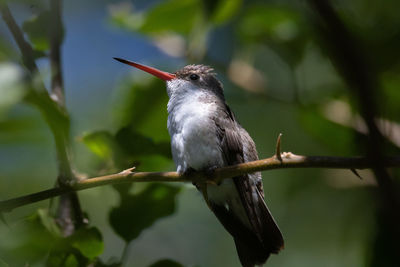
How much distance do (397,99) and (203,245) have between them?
3.35 meters

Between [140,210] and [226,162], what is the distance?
117cm

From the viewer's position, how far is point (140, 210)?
221 centimetres

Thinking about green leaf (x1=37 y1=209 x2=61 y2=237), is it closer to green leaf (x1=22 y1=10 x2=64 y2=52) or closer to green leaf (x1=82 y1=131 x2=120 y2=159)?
green leaf (x1=82 y1=131 x2=120 y2=159)

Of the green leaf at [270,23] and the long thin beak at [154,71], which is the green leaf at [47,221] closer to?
the long thin beak at [154,71]

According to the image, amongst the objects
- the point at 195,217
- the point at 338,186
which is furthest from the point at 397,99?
the point at 195,217

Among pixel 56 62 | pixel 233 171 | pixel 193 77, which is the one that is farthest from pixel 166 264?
pixel 193 77

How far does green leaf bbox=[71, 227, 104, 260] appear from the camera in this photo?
6.20 ft

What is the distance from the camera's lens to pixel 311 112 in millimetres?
2871

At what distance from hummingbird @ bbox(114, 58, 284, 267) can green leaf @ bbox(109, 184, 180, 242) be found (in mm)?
688

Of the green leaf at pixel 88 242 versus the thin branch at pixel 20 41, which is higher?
the thin branch at pixel 20 41

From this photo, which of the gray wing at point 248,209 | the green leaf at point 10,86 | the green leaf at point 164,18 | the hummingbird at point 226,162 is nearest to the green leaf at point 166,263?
the hummingbird at point 226,162

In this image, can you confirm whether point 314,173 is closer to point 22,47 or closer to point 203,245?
point 203,245

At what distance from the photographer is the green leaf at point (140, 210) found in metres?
2.19

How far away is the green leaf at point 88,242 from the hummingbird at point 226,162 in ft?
3.49
